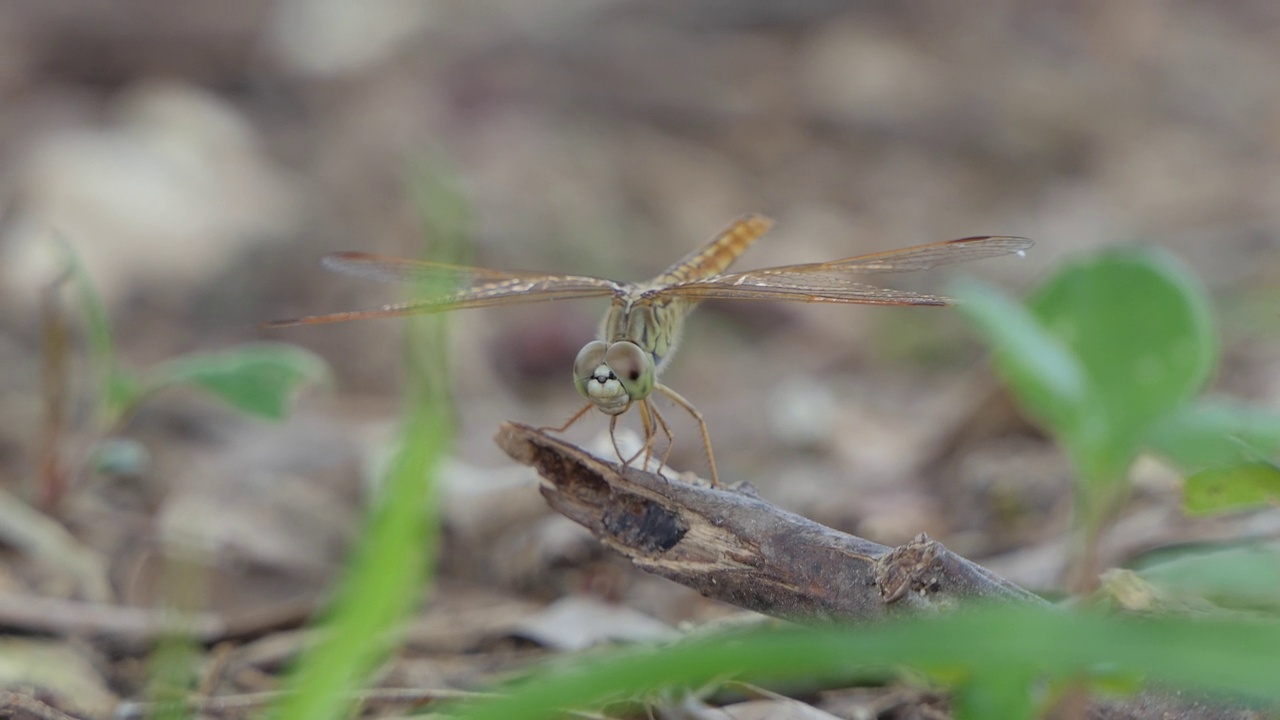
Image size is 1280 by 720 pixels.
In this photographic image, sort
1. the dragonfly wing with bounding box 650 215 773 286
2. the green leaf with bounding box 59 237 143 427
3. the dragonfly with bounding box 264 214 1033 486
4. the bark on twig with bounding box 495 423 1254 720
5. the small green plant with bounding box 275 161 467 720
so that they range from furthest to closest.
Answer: the green leaf with bounding box 59 237 143 427 → the dragonfly wing with bounding box 650 215 773 286 → the dragonfly with bounding box 264 214 1033 486 → the bark on twig with bounding box 495 423 1254 720 → the small green plant with bounding box 275 161 467 720

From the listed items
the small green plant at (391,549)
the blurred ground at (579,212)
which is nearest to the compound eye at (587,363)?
the blurred ground at (579,212)

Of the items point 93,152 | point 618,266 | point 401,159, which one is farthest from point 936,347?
point 93,152

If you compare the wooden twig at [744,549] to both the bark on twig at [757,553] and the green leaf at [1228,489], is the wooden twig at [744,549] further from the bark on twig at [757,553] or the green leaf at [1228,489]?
the green leaf at [1228,489]

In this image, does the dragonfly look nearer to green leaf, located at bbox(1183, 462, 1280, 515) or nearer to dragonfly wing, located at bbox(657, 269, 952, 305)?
dragonfly wing, located at bbox(657, 269, 952, 305)

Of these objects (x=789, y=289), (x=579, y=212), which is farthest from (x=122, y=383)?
(x=579, y=212)

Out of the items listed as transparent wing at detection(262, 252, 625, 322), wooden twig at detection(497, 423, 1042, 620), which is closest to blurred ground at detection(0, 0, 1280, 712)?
transparent wing at detection(262, 252, 625, 322)

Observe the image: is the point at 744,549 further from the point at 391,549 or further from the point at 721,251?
the point at 721,251
